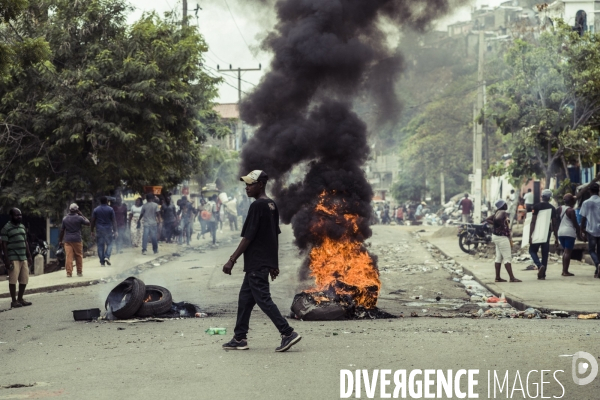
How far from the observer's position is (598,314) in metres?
10.9

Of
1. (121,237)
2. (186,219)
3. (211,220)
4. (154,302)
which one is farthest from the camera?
(211,220)

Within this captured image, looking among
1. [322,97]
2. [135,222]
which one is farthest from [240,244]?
[135,222]

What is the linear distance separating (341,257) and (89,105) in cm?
1389

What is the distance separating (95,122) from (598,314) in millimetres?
15683

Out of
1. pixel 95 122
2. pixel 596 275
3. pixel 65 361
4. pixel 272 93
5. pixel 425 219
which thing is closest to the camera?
pixel 65 361

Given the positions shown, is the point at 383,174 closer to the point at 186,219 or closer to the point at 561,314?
the point at 186,219

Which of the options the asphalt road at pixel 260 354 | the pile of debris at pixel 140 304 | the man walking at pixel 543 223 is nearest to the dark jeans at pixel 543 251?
the man walking at pixel 543 223

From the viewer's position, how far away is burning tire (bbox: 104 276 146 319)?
1064 centimetres

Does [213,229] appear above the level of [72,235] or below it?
below

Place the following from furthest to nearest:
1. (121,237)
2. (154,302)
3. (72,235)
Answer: (121,237) → (72,235) → (154,302)

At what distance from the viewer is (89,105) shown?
76.6 feet

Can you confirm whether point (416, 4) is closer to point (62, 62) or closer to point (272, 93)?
point (272, 93)

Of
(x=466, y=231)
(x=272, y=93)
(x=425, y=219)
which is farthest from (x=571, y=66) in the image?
(x=425, y=219)

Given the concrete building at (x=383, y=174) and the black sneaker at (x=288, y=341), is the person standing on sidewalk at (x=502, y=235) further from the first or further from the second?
the concrete building at (x=383, y=174)
